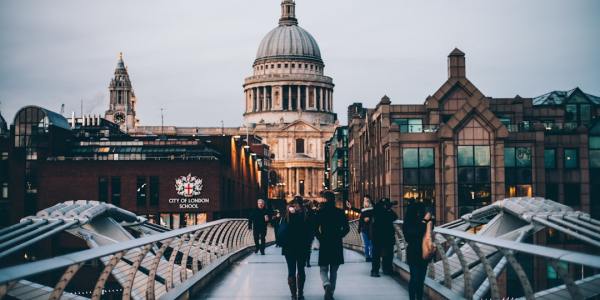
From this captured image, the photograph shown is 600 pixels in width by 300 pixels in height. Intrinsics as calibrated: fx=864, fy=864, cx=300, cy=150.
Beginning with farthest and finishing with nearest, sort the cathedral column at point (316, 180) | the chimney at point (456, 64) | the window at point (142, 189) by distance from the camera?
the cathedral column at point (316, 180)
the window at point (142, 189)
the chimney at point (456, 64)

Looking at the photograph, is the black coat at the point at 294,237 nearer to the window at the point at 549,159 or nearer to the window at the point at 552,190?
the window at the point at 552,190

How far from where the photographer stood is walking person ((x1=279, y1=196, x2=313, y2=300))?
14984mm

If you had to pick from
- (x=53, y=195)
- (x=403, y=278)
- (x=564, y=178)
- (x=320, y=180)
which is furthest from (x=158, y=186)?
(x=320, y=180)

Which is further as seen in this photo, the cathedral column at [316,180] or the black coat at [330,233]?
the cathedral column at [316,180]

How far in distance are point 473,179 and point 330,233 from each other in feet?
133

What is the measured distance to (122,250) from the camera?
10.1 meters

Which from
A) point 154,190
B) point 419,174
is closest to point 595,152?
point 419,174

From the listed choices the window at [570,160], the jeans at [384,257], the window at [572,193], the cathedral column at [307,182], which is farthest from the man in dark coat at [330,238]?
the cathedral column at [307,182]

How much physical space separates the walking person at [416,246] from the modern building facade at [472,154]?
40.0 meters

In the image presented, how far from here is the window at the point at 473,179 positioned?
5394cm

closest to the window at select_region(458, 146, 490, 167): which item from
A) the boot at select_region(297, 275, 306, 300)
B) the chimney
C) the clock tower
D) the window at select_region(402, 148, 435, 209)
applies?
the window at select_region(402, 148, 435, 209)

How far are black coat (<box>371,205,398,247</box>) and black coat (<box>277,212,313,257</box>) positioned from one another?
3.25 m

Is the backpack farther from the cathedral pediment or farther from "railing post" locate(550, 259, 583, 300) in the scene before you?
the cathedral pediment

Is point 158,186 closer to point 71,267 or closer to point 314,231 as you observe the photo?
point 314,231
